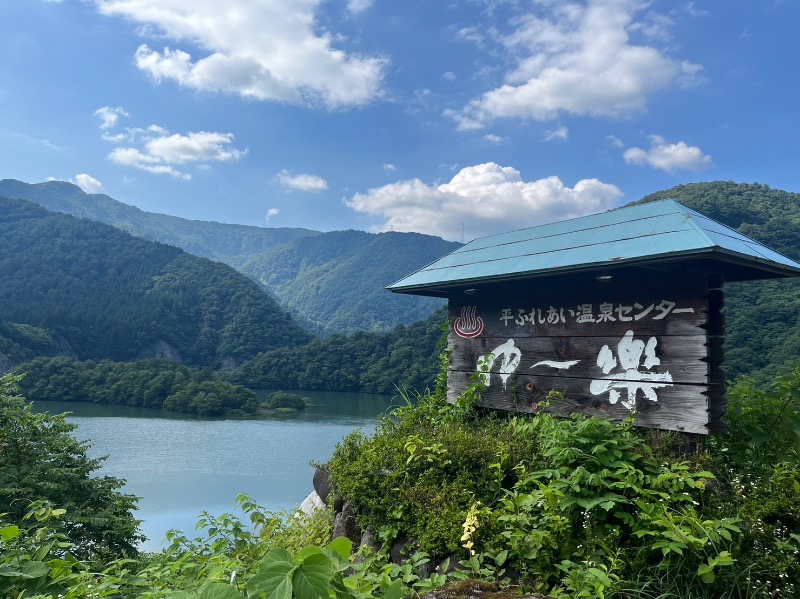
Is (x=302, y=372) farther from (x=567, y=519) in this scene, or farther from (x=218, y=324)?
(x=567, y=519)

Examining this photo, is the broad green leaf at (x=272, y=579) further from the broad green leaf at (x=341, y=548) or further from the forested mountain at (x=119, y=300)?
the forested mountain at (x=119, y=300)

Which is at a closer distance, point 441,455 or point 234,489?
point 441,455

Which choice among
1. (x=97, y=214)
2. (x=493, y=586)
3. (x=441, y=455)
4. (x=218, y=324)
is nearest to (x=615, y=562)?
(x=493, y=586)

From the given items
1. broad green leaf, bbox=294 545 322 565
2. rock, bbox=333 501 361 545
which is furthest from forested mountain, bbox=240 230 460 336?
broad green leaf, bbox=294 545 322 565

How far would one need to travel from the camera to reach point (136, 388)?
1620 inches

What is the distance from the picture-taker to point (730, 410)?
13.9ft

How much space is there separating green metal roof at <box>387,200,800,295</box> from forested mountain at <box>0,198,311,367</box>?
175ft

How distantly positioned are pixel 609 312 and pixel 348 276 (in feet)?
436

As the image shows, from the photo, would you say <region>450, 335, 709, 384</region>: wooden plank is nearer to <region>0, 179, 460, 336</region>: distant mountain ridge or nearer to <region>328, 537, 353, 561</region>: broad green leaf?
<region>328, 537, 353, 561</region>: broad green leaf

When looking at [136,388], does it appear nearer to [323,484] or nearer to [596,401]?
[323,484]

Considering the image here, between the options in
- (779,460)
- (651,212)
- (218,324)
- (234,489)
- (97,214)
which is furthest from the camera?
(97,214)

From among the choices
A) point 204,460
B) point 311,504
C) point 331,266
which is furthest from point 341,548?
point 331,266

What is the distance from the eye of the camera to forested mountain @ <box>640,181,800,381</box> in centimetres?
1565

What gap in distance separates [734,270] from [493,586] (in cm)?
311
